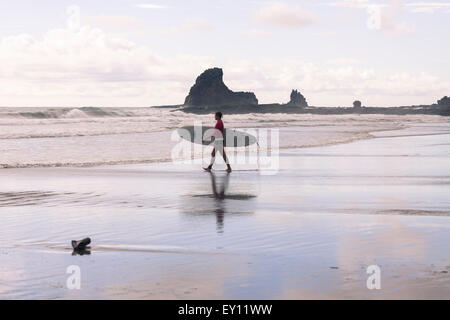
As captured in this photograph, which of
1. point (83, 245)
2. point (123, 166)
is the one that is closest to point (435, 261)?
point (83, 245)

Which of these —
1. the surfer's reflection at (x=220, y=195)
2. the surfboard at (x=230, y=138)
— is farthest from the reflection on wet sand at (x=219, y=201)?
the surfboard at (x=230, y=138)

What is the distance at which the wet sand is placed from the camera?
7.12 meters

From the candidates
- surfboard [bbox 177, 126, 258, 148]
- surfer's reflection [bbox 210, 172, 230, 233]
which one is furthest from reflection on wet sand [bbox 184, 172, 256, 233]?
surfboard [bbox 177, 126, 258, 148]

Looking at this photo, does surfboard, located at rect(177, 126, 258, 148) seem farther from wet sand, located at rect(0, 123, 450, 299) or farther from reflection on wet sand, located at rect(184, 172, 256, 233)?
reflection on wet sand, located at rect(184, 172, 256, 233)

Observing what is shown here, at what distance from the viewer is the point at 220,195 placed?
15836 millimetres

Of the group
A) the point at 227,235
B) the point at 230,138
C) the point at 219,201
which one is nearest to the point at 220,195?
the point at 219,201

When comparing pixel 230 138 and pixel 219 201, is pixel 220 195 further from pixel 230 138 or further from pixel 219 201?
pixel 230 138

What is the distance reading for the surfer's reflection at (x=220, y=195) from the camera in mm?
11575

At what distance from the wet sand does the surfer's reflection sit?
0.09ft

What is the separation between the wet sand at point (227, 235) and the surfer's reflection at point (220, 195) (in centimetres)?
3

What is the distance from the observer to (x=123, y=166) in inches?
947

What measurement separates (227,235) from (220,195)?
5643 millimetres
